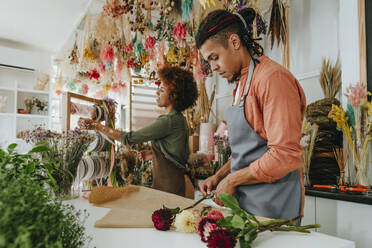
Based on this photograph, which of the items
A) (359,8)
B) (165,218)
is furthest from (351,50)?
(165,218)

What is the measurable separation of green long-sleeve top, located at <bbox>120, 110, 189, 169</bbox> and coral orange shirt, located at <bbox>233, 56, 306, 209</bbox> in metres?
0.92

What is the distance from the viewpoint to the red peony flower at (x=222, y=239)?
527 mm

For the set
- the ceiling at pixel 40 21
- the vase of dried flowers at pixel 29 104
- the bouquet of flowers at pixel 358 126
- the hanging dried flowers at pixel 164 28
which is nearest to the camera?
the bouquet of flowers at pixel 358 126

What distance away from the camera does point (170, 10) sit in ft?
7.09

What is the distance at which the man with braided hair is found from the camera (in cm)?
89

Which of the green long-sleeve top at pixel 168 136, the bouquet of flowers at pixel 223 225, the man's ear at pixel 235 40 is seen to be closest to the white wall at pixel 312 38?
the green long-sleeve top at pixel 168 136

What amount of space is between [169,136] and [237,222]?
4.32ft

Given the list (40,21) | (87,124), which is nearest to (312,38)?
(87,124)

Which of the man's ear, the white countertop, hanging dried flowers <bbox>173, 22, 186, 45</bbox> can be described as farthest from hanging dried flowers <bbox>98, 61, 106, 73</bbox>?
the white countertop

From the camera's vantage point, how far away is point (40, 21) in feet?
13.5

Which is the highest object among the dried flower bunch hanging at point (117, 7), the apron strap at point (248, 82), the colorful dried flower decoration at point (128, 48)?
the dried flower bunch hanging at point (117, 7)

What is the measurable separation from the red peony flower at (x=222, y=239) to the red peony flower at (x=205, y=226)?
4 centimetres

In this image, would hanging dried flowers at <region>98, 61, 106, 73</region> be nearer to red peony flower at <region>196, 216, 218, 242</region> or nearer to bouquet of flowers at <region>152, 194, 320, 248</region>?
bouquet of flowers at <region>152, 194, 320, 248</region>

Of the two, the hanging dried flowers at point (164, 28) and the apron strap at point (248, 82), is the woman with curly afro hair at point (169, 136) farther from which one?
the apron strap at point (248, 82)
